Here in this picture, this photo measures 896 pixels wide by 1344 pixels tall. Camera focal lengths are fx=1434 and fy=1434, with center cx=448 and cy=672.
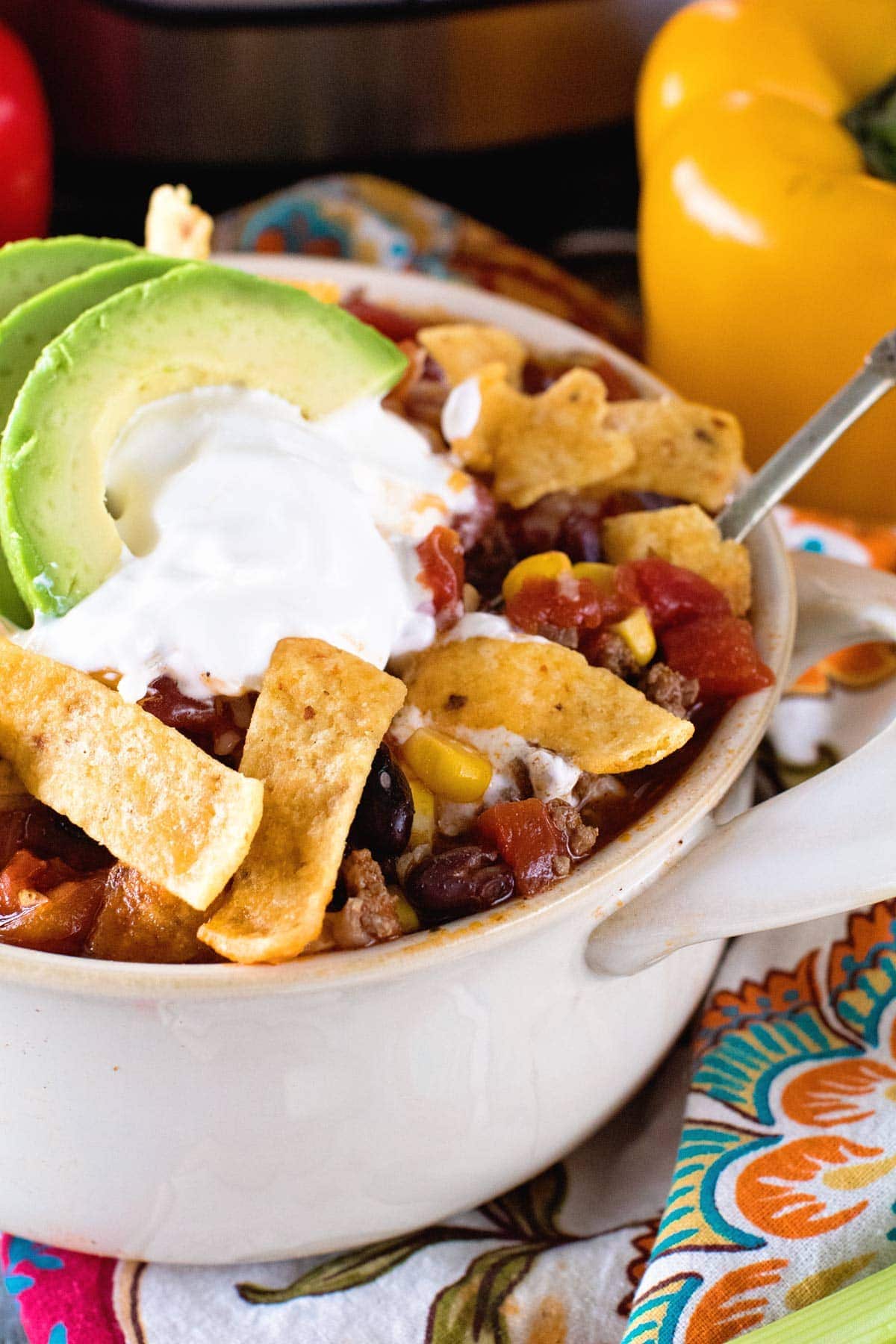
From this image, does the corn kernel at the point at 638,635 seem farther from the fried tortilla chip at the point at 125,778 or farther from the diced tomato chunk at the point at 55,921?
the diced tomato chunk at the point at 55,921

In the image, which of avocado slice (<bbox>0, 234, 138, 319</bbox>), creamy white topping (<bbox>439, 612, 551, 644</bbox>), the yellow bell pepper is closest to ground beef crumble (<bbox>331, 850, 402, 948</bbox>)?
creamy white topping (<bbox>439, 612, 551, 644</bbox>)

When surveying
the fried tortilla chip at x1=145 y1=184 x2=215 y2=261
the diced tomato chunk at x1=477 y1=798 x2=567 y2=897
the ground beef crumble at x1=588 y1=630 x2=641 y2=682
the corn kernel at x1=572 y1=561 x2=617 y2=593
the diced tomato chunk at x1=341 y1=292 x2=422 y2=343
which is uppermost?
the fried tortilla chip at x1=145 y1=184 x2=215 y2=261

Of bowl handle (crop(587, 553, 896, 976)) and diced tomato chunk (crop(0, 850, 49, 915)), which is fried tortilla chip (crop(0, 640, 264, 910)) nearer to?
diced tomato chunk (crop(0, 850, 49, 915))

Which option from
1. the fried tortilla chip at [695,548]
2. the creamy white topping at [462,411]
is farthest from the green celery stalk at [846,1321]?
the creamy white topping at [462,411]

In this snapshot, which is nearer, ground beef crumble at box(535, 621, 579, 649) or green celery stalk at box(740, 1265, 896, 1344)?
green celery stalk at box(740, 1265, 896, 1344)

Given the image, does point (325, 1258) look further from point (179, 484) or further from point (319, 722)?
point (179, 484)

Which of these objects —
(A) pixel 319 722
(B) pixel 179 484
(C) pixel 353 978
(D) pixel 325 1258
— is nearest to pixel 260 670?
(A) pixel 319 722
